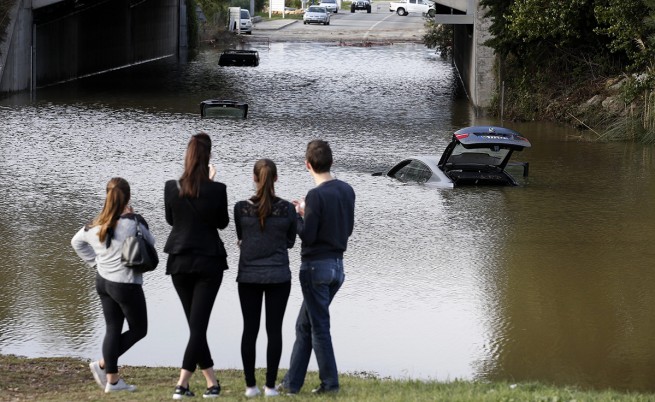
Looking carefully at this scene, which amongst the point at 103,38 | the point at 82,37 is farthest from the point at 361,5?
the point at 82,37

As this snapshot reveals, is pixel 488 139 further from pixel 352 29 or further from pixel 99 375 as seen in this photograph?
pixel 352 29

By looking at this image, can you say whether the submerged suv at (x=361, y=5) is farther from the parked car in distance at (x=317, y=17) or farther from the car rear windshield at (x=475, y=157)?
the car rear windshield at (x=475, y=157)

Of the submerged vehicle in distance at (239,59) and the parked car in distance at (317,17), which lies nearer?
the submerged vehicle in distance at (239,59)

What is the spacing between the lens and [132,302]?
905cm

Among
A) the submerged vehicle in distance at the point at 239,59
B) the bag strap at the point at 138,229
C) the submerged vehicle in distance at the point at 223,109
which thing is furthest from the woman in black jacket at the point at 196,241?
the submerged vehicle in distance at the point at 239,59

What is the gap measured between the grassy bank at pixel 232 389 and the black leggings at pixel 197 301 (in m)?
0.33

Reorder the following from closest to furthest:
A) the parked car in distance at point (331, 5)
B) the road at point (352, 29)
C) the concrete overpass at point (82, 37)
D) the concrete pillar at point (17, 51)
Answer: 1. the concrete pillar at point (17, 51)
2. the concrete overpass at point (82, 37)
3. the road at point (352, 29)
4. the parked car in distance at point (331, 5)

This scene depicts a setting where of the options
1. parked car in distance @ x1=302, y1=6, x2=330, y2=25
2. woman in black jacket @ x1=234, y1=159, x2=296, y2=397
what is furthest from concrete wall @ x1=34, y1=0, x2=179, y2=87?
woman in black jacket @ x1=234, y1=159, x2=296, y2=397

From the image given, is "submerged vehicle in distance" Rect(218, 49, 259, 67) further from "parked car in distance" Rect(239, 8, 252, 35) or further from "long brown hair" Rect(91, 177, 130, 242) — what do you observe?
"long brown hair" Rect(91, 177, 130, 242)

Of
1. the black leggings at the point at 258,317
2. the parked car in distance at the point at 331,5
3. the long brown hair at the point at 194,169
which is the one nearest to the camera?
the long brown hair at the point at 194,169

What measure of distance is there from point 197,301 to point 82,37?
45208 mm

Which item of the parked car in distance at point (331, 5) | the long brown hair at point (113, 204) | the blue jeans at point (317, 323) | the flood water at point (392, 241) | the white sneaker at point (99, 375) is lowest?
the flood water at point (392, 241)

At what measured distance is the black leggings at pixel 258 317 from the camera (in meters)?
8.78

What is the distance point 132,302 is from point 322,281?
142cm
